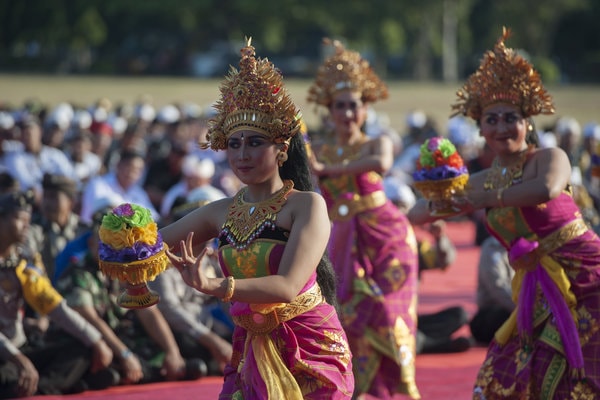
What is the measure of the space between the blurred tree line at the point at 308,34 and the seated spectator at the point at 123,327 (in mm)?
45165

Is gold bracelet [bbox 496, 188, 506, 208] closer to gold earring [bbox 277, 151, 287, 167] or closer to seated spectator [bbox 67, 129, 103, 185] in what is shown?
gold earring [bbox 277, 151, 287, 167]

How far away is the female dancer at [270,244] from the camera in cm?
434

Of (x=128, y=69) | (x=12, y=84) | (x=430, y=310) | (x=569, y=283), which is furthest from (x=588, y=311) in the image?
(x=128, y=69)

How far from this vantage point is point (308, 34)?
62281 millimetres

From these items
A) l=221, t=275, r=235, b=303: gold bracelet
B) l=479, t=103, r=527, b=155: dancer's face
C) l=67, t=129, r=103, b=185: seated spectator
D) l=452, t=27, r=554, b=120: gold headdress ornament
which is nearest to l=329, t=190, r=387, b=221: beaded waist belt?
l=452, t=27, r=554, b=120: gold headdress ornament

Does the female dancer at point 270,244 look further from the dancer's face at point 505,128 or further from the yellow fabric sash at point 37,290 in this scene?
the yellow fabric sash at point 37,290

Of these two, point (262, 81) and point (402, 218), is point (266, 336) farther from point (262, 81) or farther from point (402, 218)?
point (402, 218)

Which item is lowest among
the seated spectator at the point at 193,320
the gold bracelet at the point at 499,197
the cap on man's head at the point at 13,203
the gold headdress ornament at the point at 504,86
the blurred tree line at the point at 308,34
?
the seated spectator at the point at 193,320

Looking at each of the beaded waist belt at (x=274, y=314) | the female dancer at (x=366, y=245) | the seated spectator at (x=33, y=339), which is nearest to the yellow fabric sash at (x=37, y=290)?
the seated spectator at (x=33, y=339)

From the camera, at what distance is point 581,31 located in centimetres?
5950

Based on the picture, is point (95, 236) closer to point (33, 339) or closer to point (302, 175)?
point (33, 339)

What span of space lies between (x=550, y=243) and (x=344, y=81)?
2.40 meters

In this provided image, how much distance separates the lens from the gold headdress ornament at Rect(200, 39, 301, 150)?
4.43m

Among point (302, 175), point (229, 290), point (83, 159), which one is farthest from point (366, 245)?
point (83, 159)
